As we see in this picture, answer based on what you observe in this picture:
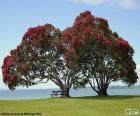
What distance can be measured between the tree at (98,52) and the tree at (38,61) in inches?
80.8

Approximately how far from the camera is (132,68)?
215 ft

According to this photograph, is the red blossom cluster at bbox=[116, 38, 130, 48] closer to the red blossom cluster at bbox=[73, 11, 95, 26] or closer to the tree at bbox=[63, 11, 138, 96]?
the tree at bbox=[63, 11, 138, 96]

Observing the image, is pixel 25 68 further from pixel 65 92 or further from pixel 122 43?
pixel 122 43

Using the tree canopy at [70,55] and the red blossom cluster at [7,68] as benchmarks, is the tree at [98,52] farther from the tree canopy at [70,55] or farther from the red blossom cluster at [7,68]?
the red blossom cluster at [7,68]

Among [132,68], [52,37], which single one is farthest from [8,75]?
[132,68]

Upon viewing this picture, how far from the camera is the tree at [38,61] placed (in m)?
58.8

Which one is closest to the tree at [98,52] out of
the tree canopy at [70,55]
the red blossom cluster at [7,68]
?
the tree canopy at [70,55]

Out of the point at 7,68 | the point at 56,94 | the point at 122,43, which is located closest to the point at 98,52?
the point at 122,43

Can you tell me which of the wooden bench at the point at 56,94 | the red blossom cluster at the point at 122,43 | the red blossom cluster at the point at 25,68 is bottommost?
the wooden bench at the point at 56,94

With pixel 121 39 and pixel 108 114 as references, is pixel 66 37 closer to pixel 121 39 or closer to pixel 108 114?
pixel 121 39

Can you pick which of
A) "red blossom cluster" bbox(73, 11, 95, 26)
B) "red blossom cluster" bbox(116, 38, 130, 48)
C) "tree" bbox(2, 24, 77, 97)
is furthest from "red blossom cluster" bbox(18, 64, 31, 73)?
"red blossom cluster" bbox(116, 38, 130, 48)

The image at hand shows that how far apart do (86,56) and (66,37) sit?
4.64 metres

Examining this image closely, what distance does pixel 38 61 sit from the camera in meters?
60.1

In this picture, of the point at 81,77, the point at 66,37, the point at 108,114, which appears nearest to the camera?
the point at 108,114
